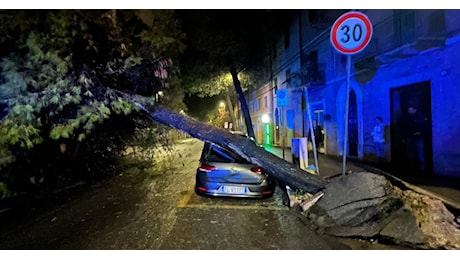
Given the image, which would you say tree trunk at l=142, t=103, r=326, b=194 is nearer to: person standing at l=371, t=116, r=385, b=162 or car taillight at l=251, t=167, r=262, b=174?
car taillight at l=251, t=167, r=262, b=174

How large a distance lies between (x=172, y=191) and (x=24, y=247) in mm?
3512

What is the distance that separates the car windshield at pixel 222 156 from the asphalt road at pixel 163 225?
0.81 m

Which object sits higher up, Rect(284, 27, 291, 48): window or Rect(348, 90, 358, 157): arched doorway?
Rect(284, 27, 291, 48): window

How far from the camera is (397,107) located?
8977mm

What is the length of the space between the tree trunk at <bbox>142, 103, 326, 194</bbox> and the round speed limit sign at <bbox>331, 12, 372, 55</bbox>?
8.23ft

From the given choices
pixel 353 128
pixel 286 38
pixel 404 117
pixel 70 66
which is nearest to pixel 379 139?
pixel 404 117

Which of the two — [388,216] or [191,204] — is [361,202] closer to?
[388,216]

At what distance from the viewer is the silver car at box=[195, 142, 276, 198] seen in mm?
5711

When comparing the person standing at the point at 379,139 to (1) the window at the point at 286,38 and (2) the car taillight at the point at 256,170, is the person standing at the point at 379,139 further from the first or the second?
(1) the window at the point at 286,38

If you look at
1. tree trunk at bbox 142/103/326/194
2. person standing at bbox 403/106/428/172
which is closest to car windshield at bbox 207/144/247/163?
tree trunk at bbox 142/103/326/194

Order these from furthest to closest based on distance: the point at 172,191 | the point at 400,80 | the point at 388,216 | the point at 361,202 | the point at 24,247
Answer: the point at 400,80 → the point at 172,191 → the point at 361,202 → the point at 388,216 → the point at 24,247

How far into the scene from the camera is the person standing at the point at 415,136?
8047 mm
